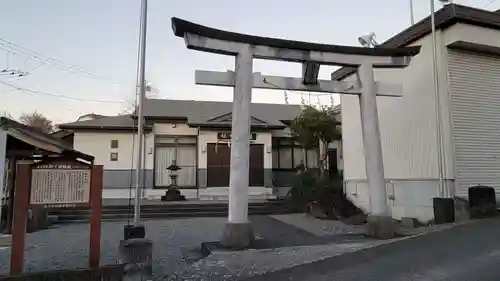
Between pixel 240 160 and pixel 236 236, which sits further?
pixel 240 160

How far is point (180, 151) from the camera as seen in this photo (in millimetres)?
19875

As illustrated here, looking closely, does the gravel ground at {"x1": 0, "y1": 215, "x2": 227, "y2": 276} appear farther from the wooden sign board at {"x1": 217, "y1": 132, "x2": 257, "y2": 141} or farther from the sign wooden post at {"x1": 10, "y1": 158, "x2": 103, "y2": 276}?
the wooden sign board at {"x1": 217, "y1": 132, "x2": 257, "y2": 141}

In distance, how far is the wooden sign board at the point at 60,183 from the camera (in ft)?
20.1

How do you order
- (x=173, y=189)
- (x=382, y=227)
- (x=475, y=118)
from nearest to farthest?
1. (x=382, y=227)
2. (x=475, y=118)
3. (x=173, y=189)

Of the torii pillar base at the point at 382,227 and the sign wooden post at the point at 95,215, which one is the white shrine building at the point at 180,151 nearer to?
the torii pillar base at the point at 382,227

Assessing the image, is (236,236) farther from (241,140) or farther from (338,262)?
(338,262)

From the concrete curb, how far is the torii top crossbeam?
4458 millimetres

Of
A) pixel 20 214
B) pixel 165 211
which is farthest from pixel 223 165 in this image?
pixel 20 214

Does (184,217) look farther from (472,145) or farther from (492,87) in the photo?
(492,87)

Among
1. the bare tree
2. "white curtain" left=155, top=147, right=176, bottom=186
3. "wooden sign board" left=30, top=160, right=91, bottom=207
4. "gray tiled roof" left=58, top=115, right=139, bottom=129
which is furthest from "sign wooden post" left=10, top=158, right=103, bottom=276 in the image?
the bare tree

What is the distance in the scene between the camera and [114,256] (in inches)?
323

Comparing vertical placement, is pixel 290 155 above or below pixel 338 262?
above

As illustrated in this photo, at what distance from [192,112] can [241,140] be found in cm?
1264

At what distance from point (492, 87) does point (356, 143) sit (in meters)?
5.06
